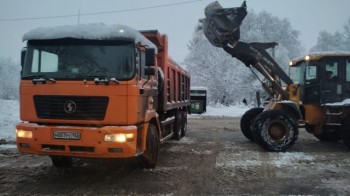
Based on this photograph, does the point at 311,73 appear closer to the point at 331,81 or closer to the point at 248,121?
the point at 331,81

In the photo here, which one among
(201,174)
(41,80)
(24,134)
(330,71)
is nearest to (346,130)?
(330,71)

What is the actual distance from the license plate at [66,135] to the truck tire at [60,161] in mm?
1585

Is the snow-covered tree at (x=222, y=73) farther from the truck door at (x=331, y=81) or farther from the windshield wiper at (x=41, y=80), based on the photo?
the windshield wiper at (x=41, y=80)

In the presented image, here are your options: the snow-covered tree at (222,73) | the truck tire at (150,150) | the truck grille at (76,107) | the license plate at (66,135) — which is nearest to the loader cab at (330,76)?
the truck tire at (150,150)

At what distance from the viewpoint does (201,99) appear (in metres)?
28.2

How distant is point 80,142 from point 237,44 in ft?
22.2

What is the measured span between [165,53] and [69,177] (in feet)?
12.9

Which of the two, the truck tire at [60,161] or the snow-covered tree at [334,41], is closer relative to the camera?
the truck tire at [60,161]

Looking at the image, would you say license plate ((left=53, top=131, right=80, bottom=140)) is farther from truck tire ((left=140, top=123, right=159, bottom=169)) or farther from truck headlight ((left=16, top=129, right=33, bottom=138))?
truck tire ((left=140, top=123, right=159, bottom=169))

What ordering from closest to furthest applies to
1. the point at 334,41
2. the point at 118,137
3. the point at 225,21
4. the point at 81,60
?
the point at 118,137 → the point at 81,60 → the point at 225,21 → the point at 334,41

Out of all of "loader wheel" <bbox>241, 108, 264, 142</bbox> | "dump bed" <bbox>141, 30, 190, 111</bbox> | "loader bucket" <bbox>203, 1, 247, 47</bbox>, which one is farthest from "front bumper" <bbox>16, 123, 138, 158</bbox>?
"loader wheel" <bbox>241, 108, 264, 142</bbox>

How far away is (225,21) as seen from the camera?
11609 mm

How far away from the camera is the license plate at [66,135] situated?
670 cm

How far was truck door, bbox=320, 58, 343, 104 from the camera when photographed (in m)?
11.4
